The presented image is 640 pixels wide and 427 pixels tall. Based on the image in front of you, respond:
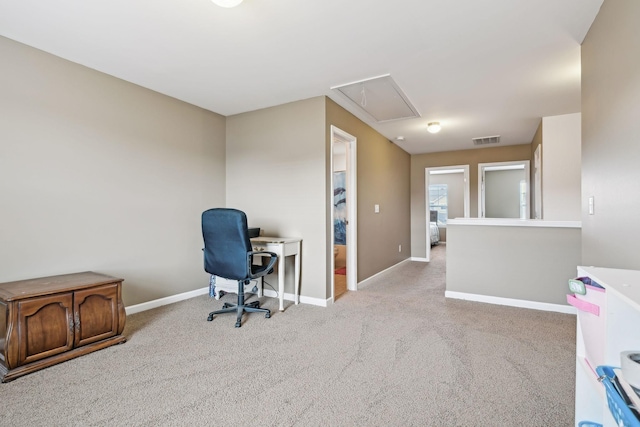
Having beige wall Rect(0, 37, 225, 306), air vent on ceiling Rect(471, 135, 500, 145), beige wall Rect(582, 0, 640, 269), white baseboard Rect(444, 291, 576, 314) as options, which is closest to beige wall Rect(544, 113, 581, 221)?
air vent on ceiling Rect(471, 135, 500, 145)

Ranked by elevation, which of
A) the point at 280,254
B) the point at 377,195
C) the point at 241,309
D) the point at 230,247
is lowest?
the point at 241,309

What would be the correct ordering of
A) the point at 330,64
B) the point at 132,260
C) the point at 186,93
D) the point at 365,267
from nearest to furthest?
the point at 330,64 → the point at 132,260 → the point at 186,93 → the point at 365,267

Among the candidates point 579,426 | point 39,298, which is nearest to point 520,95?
point 579,426

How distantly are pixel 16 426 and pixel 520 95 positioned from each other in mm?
4766

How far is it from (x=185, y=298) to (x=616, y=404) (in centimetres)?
368

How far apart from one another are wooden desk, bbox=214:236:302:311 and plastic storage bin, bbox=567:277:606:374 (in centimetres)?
244

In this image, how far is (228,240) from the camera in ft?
9.19

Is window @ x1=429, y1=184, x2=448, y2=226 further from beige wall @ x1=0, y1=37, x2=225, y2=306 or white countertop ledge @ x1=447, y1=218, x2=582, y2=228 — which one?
beige wall @ x1=0, y1=37, x2=225, y2=306

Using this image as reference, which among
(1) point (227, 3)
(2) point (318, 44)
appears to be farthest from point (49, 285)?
(2) point (318, 44)

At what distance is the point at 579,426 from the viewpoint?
1215 mm

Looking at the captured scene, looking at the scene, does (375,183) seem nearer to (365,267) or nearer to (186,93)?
(365,267)

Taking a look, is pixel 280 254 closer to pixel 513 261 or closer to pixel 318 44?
pixel 318 44

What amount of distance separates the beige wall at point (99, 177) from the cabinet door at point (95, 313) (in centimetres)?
57

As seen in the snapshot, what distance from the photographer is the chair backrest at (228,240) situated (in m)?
2.73
